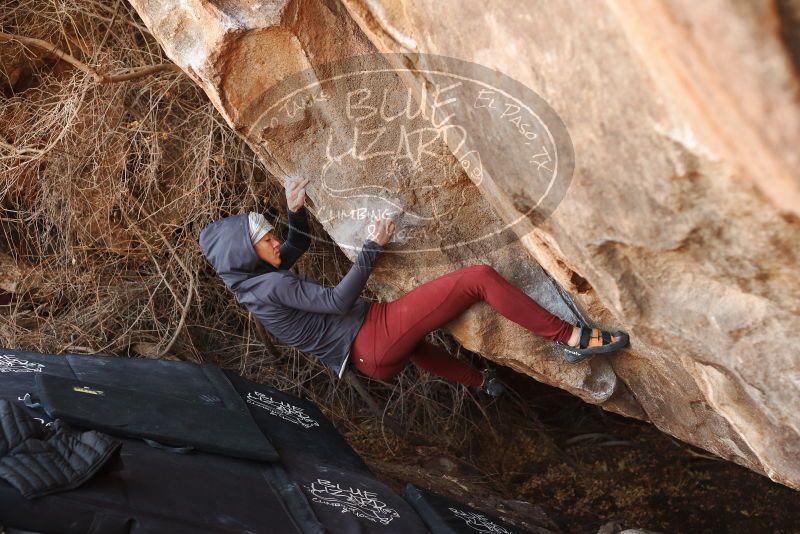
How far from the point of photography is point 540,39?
74.2 inches

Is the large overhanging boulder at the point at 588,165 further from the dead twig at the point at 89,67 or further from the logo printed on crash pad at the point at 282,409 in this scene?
the dead twig at the point at 89,67

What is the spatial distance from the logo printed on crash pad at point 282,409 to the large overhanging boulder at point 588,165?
64cm

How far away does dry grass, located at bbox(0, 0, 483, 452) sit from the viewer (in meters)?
4.09

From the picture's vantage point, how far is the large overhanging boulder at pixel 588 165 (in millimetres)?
1604

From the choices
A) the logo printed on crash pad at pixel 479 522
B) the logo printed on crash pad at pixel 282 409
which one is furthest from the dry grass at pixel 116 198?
the logo printed on crash pad at pixel 479 522

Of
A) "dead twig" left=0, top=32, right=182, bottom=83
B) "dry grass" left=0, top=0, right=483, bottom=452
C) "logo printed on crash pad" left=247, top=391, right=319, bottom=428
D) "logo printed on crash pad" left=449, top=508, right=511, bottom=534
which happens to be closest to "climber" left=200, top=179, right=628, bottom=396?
"logo printed on crash pad" left=247, top=391, right=319, bottom=428

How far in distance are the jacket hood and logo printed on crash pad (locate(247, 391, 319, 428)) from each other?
1.67ft

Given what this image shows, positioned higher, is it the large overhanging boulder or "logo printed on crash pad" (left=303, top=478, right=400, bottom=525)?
the large overhanging boulder

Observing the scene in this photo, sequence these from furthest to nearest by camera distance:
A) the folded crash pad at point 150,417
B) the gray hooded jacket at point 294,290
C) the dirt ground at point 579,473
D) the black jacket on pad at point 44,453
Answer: the dirt ground at point 579,473, the gray hooded jacket at point 294,290, the folded crash pad at point 150,417, the black jacket on pad at point 44,453

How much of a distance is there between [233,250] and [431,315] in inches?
30.3

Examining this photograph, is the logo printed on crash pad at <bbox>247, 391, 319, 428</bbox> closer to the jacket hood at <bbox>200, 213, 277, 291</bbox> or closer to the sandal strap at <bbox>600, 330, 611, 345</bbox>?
the jacket hood at <bbox>200, 213, 277, 291</bbox>

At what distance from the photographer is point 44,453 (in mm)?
2285

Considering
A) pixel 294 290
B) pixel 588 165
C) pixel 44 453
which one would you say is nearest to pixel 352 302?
pixel 294 290

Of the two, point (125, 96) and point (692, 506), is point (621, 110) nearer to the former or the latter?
point (125, 96)
